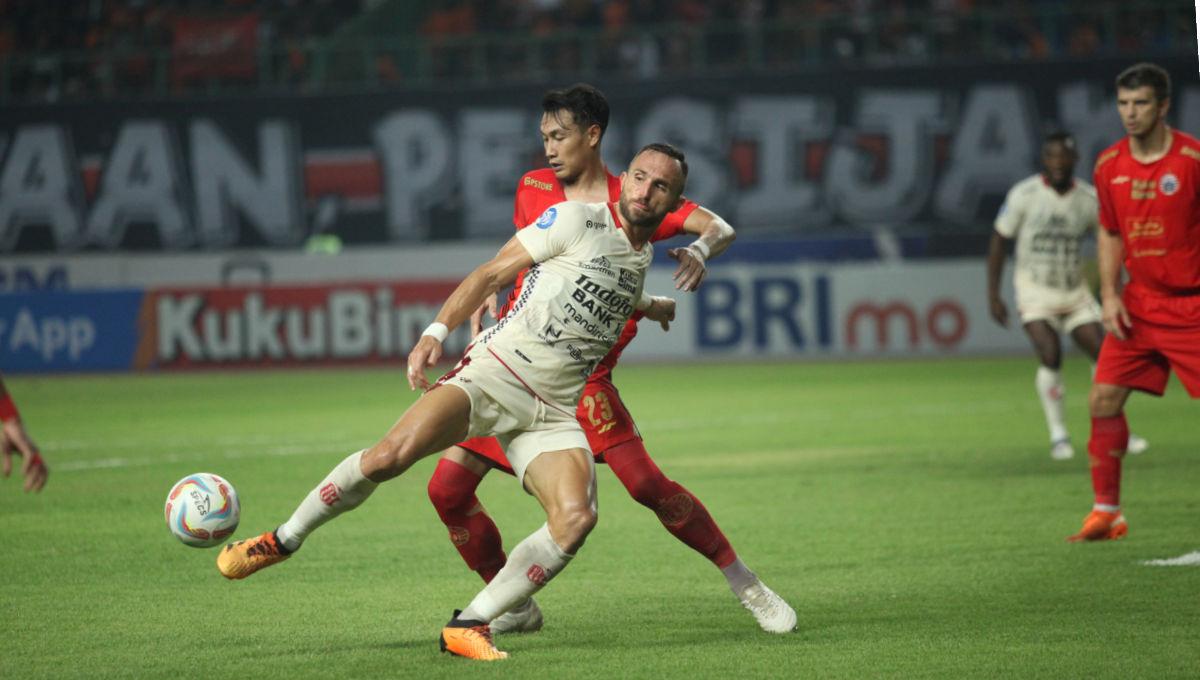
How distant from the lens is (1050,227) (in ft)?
42.1

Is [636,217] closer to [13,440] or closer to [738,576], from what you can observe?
[738,576]

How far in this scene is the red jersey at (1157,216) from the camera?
832 centimetres

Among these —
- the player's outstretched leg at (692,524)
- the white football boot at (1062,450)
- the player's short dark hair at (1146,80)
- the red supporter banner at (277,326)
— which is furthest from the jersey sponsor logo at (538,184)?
the red supporter banner at (277,326)

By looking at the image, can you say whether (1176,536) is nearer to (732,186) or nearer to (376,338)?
(376,338)

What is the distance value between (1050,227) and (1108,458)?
171 inches

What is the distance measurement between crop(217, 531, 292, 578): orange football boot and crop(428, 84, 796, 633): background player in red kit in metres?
0.72

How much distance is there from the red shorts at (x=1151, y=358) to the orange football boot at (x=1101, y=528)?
2.23 feet

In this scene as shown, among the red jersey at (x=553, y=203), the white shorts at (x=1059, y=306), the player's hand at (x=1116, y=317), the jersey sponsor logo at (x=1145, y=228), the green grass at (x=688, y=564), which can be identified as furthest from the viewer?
the white shorts at (x=1059, y=306)

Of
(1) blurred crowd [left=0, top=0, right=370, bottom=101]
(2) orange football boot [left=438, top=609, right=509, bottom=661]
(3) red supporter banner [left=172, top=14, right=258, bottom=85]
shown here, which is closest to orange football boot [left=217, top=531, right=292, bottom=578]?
(2) orange football boot [left=438, top=609, right=509, bottom=661]

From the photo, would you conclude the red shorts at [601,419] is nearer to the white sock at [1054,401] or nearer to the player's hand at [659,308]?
the player's hand at [659,308]

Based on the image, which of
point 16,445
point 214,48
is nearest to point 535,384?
point 16,445

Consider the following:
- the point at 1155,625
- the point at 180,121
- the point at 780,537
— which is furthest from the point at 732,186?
the point at 1155,625

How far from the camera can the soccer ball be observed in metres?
6.51

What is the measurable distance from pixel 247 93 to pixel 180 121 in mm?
1242
